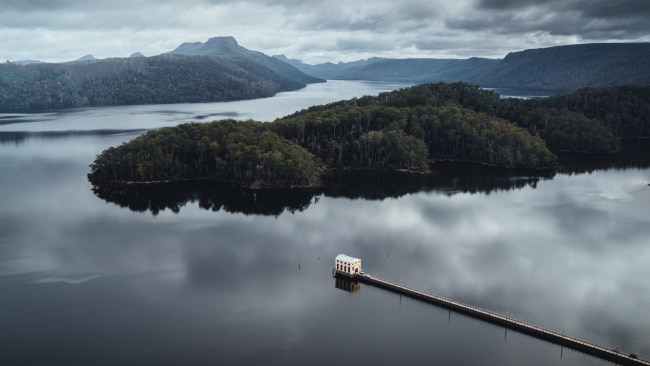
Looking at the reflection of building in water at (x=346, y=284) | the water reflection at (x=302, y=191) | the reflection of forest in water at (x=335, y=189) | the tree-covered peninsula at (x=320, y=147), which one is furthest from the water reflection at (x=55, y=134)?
the reflection of building in water at (x=346, y=284)

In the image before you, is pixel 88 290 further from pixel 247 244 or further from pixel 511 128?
pixel 511 128

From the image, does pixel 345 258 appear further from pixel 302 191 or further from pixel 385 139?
pixel 385 139

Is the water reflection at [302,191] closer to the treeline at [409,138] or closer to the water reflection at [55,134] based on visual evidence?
the treeline at [409,138]

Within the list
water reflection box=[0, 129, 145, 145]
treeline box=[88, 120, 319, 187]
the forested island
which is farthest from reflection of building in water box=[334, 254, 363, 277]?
water reflection box=[0, 129, 145, 145]

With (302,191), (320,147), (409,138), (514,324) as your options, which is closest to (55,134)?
(320,147)

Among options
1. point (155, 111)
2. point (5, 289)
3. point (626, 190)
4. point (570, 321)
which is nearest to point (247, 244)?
point (5, 289)

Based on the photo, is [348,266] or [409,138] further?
[409,138]
